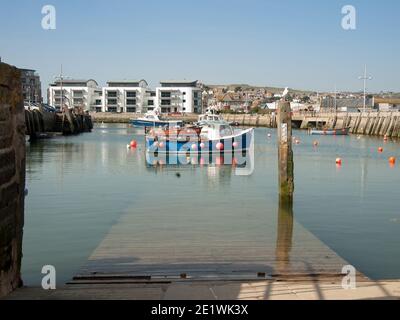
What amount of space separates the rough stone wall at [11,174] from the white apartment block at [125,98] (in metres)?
151

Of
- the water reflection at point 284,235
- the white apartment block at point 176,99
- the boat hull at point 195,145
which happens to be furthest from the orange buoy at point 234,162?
the white apartment block at point 176,99

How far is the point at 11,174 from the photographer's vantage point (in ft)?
21.7

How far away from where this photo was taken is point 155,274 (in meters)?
9.08

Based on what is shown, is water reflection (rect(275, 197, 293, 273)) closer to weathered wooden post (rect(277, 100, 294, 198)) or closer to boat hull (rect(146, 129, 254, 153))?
weathered wooden post (rect(277, 100, 294, 198))

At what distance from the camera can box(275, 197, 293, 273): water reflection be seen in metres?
10.3

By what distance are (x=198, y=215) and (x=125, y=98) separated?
14487 centimetres

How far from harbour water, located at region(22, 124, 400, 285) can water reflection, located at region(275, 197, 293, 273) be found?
0.15 metres
